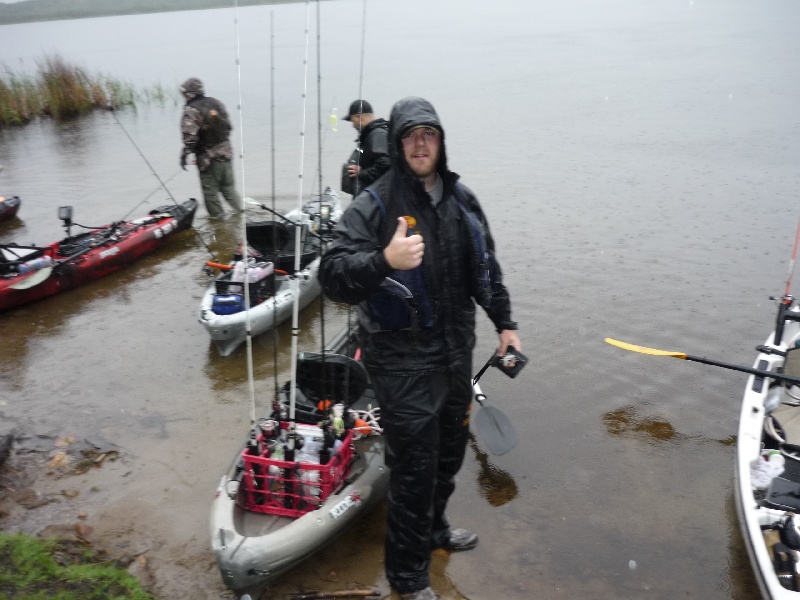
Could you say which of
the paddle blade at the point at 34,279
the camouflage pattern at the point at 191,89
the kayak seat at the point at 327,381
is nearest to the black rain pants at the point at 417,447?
the kayak seat at the point at 327,381

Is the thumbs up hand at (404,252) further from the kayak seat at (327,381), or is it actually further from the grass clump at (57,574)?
the grass clump at (57,574)

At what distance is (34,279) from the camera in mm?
7770

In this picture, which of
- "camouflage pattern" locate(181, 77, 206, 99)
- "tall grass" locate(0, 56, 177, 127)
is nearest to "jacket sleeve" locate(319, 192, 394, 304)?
"camouflage pattern" locate(181, 77, 206, 99)

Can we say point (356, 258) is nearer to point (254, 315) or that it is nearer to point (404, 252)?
point (404, 252)

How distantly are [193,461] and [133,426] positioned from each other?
0.80 m

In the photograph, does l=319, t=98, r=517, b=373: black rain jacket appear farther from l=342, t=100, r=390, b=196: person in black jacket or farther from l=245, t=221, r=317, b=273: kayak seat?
l=245, t=221, r=317, b=273: kayak seat

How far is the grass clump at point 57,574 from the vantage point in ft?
11.8

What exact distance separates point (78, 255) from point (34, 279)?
69cm

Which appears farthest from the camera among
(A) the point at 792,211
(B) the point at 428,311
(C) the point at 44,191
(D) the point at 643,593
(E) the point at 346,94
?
(E) the point at 346,94

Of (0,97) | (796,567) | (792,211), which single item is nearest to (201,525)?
(796,567)

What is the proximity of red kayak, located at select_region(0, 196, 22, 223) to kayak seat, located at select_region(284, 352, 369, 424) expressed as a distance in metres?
8.34

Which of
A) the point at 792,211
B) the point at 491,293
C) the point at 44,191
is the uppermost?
the point at 491,293

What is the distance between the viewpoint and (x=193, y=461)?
207 inches

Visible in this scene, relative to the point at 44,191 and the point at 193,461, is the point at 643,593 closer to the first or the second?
the point at 193,461
